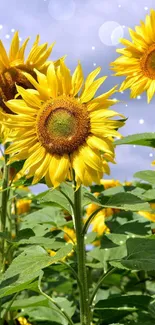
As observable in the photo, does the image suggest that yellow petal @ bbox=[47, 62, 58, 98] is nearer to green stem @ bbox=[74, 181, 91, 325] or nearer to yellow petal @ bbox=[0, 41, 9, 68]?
green stem @ bbox=[74, 181, 91, 325]

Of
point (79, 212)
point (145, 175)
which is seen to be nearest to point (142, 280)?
point (145, 175)

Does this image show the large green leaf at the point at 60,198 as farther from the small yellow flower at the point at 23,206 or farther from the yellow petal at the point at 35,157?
the small yellow flower at the point at 23,206

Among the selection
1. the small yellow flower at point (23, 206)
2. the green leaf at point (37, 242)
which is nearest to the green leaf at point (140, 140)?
the green leaf at point (37, 242)

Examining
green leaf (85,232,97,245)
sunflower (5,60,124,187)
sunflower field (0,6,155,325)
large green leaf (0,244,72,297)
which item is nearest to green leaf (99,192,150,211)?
sunflower field (0,6,155,325)

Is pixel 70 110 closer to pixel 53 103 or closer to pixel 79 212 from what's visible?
pixel 53 103

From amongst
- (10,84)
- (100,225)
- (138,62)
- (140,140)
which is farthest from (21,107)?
(100,225)
